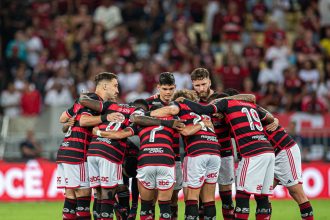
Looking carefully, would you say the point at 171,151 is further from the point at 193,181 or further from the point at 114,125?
the point at 114,125

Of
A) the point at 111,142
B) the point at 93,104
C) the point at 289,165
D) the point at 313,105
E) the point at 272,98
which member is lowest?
the point at 289,165

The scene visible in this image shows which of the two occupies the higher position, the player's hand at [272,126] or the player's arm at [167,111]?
the player's arm at [167,111]

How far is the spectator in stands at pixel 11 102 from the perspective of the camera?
21.9 metres

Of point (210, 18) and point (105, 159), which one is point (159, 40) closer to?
point (210, 18)

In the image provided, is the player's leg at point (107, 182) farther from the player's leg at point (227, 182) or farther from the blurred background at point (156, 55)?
the blurred background at point (156, 55)

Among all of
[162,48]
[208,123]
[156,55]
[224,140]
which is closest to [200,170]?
[208,123]

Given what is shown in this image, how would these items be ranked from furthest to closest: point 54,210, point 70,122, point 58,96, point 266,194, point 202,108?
point 58,96 < point 54,210 < point 70,122 < point 266,194 < point 202,108

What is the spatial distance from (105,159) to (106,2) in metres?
13.7

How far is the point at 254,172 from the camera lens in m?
12.3

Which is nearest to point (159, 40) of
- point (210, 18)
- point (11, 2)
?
point (210, 18)

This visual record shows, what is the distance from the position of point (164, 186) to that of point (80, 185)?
1441 mm

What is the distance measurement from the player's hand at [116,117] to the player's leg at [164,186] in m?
1.03

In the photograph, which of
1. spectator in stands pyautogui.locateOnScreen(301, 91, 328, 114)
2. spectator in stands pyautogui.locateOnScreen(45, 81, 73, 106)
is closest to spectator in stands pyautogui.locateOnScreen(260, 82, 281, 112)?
spectator in stands pyautogui.locateOnScreen(301, 91, 328, 114)

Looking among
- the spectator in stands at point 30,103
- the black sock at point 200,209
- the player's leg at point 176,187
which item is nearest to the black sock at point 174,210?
the player's leg at point 176,187
